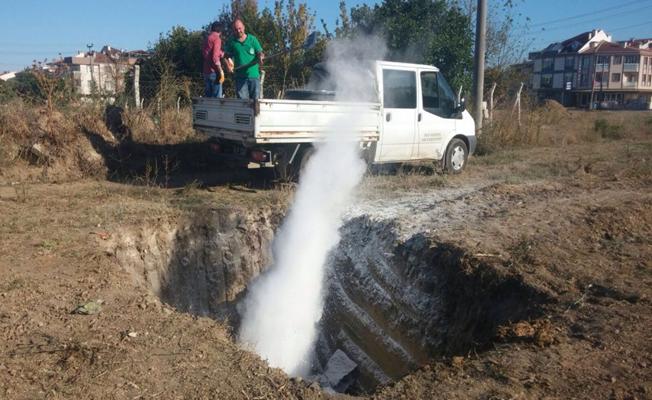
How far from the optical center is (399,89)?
985 cm

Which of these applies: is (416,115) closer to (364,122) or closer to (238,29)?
(364,122)

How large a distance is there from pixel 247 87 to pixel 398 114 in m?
2.71

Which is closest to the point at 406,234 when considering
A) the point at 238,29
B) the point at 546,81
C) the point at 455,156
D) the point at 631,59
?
the point at 455,156

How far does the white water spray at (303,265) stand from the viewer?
696 centimetres

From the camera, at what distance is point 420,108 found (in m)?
10.2

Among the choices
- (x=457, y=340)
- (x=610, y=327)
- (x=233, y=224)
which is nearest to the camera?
(x=610, y=327)

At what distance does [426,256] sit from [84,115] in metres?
7.85

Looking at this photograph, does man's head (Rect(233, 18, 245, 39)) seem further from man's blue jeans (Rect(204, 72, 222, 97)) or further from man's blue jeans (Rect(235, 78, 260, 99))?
man's blue jeans (Rect(204, 72, 222, 97))

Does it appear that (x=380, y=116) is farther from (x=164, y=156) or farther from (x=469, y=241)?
(x=164, y=156)

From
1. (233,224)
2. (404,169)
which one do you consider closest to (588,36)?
(404,169)

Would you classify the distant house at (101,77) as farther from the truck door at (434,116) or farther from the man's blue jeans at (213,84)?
Result: the truck door at (434,116)

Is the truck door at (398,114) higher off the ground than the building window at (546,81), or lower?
lower

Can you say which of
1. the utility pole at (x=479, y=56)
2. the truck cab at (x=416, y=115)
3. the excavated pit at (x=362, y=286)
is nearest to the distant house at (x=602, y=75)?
the utility pole at (x=479, y=56)

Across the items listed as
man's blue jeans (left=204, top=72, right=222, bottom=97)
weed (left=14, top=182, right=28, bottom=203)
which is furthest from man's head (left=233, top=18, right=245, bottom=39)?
weed (left=14, top=182, right=28, bottom=203)
